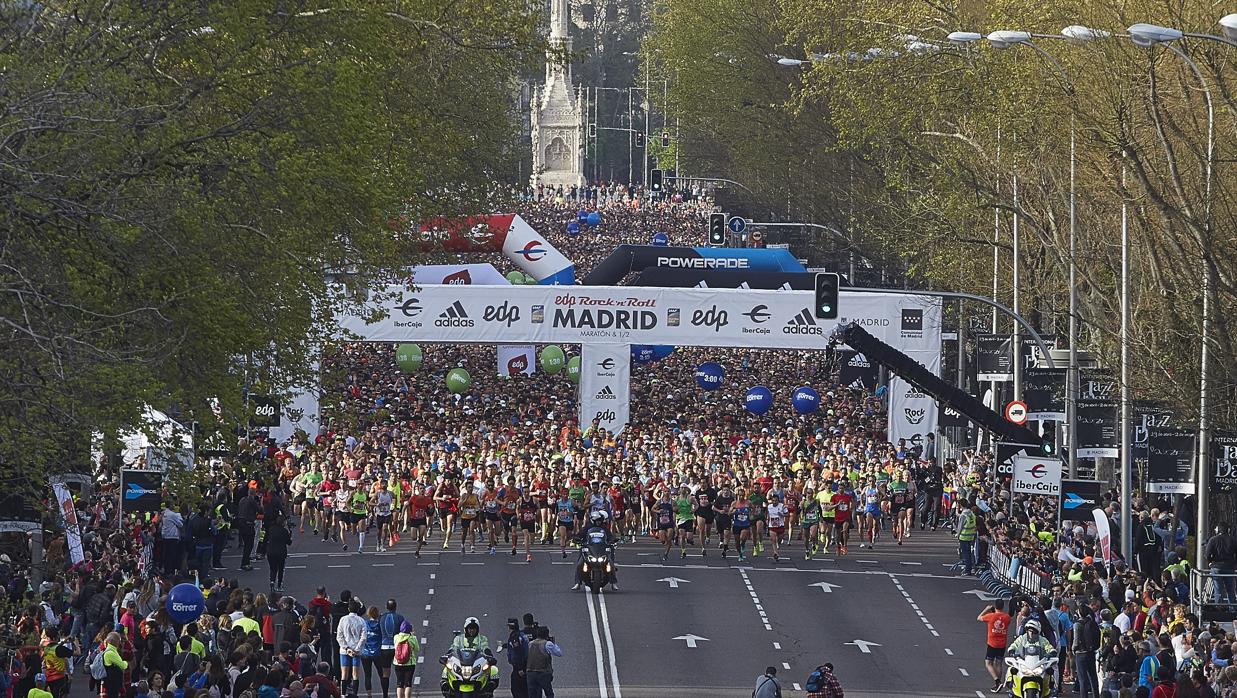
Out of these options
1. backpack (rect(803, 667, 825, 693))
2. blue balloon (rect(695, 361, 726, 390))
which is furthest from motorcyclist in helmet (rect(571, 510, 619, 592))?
blue balloon (rect(695, 361, 726, 390))

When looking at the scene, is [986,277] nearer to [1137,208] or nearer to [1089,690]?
[1137,208]

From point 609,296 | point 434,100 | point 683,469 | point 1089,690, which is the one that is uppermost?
point 434,100

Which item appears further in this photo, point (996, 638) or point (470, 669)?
point (996, 638)

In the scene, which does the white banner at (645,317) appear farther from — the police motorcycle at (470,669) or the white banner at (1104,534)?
the police motorcycle at (470,669)

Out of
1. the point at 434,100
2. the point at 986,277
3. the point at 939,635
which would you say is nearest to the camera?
the point at 939,635

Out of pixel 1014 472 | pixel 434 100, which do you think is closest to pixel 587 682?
pixel 1014 472

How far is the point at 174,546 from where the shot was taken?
98.5ft

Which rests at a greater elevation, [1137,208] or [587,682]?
[1137,208]

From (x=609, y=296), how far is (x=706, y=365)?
383 inches

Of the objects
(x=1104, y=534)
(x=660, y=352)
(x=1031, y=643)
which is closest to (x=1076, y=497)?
(x=1104, y=534)

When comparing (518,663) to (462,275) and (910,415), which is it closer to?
(910,415)

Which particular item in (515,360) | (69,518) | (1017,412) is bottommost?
(69,518)

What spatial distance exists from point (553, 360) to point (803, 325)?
13.2 meters

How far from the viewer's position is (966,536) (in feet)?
110
